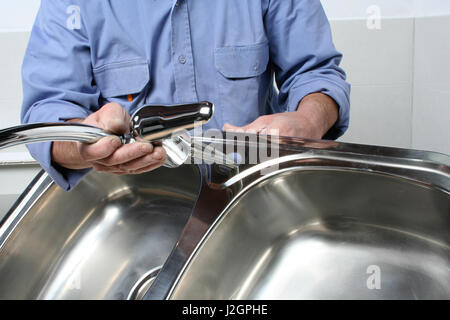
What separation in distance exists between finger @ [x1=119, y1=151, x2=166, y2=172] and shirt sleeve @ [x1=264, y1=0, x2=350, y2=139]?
0.35m

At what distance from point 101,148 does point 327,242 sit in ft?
1.01

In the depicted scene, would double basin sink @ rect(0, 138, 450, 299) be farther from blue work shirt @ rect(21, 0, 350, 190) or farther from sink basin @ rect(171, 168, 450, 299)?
blue work shirt @ rect(21, 0, 350, 190)

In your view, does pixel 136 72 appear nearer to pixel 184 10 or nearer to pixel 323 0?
pixel 184 10

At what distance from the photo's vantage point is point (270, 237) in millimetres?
543

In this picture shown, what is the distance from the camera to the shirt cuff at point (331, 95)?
708 mm

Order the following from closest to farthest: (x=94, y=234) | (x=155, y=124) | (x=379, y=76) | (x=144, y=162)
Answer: (x=155, y=124)
(x=144, y=162)
(x=94, y=234)
(x=379, y=76)

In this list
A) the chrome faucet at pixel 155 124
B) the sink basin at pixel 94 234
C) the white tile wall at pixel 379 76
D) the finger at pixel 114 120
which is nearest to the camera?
the chrome faucet at pixel 155 124

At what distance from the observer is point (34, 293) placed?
21.8 inches

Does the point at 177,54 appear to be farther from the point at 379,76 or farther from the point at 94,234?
the point at 379,76

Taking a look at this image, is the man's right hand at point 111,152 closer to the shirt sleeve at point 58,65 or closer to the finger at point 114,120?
the finger at point 114,120

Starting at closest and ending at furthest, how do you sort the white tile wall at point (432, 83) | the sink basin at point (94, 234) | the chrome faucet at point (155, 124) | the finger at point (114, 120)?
the chrome faucet at point (155, 124) < the finger at point (114, 120) < the sink basin at point (94, 234) < the white tile wall at point (432, 83)

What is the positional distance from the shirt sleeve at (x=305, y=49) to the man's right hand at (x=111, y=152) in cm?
35

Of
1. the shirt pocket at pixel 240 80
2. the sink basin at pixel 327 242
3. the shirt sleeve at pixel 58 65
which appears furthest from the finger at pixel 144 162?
the shirt pocket at pixel 240 80

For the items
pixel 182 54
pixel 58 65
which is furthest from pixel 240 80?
pixel 58 65
